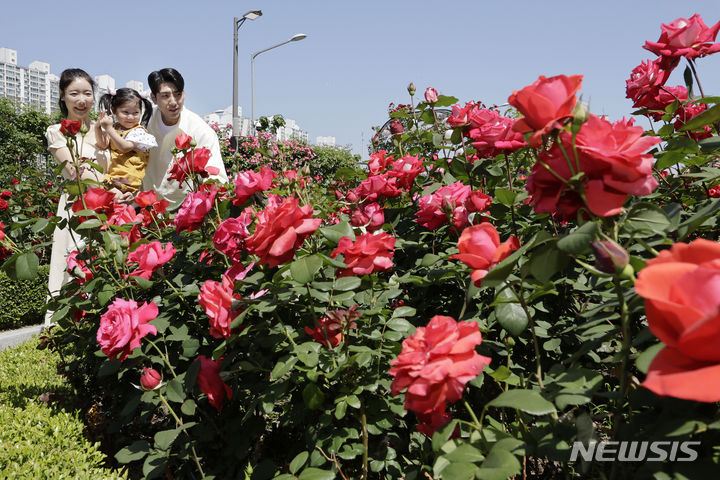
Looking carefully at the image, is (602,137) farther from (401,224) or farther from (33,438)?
(33,438)

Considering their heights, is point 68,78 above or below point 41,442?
above

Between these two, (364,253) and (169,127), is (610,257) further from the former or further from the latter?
(169,127)

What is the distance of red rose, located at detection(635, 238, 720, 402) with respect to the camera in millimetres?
434

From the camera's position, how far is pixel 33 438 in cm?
183

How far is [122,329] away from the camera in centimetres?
142

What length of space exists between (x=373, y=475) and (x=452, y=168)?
1184mm

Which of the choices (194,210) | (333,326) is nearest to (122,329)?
(194,210)

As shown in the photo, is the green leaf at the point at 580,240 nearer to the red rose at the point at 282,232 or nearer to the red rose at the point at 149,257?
the red rose at the point at 282,232

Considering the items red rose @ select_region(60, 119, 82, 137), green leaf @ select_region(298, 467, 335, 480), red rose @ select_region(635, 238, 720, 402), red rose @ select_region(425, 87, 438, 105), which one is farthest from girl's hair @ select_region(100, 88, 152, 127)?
red rose @ select_region(635, 238, 720, 402)

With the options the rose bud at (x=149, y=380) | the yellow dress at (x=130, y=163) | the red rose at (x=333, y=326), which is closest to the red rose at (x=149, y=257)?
the rose bud at (x=149, y=380)

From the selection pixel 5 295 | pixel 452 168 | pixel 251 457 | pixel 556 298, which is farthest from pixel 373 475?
pixel 5 295

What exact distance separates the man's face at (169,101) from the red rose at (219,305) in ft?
9.49

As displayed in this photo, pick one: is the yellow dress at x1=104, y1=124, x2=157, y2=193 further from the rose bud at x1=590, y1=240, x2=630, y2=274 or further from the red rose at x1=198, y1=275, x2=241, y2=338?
the rose bud at x1=590, y1=240, x2=630, y2=274

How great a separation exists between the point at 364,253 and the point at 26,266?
1253 mm
